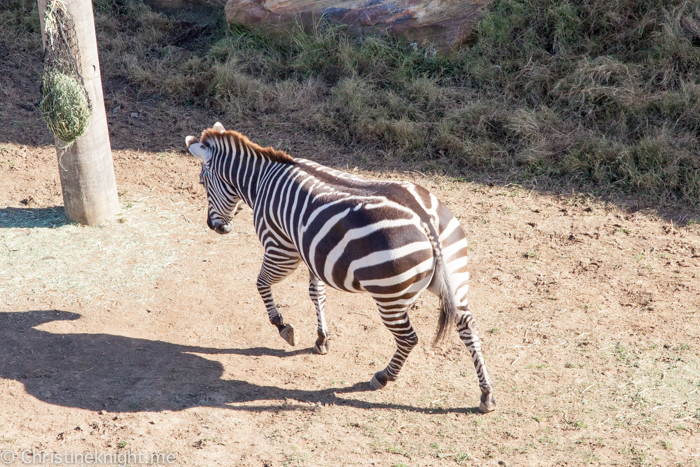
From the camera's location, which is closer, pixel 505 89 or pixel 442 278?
pixel 442 278

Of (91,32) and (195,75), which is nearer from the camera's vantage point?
(91,32)

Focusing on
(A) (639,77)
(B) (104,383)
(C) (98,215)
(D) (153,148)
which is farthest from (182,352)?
(A) (639,77)

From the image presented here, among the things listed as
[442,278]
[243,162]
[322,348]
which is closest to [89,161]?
[243,162]

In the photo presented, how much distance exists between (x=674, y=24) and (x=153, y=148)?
7.35m

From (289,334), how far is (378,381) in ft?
3.02

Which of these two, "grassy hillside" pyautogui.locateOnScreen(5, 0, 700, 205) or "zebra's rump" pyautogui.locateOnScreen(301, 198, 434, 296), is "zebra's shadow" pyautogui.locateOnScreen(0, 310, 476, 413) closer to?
"zebra's rump" pyautogui.locateOnScreen(301, 198, 434, 296)

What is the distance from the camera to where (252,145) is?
5215 millimetres

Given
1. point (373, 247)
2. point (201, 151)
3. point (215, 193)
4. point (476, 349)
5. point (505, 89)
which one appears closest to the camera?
point (373, 247)

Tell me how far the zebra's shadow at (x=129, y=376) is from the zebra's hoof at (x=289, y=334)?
0.10 meters

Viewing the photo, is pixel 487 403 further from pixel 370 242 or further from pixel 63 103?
pixel 63 103

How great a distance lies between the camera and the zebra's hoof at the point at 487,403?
4387mm

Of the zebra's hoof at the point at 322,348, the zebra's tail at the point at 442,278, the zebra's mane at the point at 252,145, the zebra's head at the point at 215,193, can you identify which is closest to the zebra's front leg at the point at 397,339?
the zebra's tail at the point at 442,278

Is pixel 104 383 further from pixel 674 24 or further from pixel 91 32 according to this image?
pixel 674 24

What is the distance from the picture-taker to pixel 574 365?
491 cm
